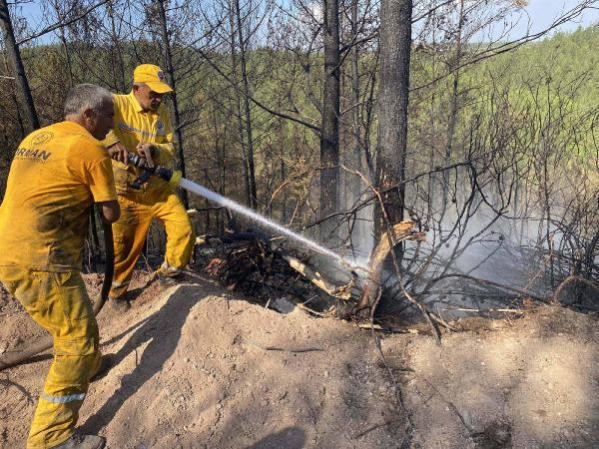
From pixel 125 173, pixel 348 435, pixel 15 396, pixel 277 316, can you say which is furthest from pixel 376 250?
pixel 15 396

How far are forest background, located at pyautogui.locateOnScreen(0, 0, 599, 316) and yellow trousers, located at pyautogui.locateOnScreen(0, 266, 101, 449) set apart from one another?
6.91 ft

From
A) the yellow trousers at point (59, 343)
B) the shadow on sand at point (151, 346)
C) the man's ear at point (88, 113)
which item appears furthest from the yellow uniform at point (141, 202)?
the yellow trousers at point (59, 343)

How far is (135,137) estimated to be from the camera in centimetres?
384

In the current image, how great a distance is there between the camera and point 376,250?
12.3 ft

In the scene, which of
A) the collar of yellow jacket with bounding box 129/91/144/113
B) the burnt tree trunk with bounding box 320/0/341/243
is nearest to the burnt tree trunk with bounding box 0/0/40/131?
the collar of yellow jacket with bounding box 129/91/144/113

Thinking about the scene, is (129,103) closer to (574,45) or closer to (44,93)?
(44,93)

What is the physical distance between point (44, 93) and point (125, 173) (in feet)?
26.8

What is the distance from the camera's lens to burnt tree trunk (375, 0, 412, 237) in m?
4.17

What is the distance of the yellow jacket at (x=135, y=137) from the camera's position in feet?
12.3

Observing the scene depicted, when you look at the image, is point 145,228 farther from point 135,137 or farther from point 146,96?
point 146,96

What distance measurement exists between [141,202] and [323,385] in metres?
2.24

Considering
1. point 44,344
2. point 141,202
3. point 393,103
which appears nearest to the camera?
point 44,344

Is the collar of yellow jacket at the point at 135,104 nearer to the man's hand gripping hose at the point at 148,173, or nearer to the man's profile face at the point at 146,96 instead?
the man's profile face at the point at 146,96

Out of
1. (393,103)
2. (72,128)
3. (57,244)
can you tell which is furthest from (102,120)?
(393,103)
